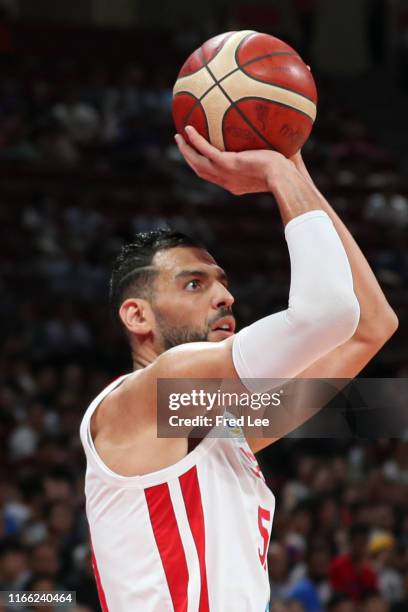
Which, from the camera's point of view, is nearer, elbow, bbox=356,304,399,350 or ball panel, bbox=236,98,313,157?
ball panel, bbox=236,98,313,157

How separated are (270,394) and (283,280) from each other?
687 centimetres

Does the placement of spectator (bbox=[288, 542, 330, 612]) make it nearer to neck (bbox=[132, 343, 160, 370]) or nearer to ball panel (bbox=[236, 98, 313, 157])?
neck (bbox=[132, 343, 160, 370])

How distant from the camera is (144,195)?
1142 cm

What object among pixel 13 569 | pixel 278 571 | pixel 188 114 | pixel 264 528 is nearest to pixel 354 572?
pixel 278 571

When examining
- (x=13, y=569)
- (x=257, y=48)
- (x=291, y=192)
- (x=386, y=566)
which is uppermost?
(x=257, y=48)

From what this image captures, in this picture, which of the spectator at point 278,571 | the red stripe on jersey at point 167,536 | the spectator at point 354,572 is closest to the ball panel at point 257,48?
the red stripe on jersey at point 167,536

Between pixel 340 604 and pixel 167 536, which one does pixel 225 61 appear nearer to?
pixel 167 536

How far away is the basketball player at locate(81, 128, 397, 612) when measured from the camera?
7.11 ft

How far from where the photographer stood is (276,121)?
8.31 ft

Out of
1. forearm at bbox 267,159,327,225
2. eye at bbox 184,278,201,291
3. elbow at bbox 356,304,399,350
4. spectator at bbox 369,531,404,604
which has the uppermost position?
forearm at bbox 267,159,327,225

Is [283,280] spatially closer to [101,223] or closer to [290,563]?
[101,223]

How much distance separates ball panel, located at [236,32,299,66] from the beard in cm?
65

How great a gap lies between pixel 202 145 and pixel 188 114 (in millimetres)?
177

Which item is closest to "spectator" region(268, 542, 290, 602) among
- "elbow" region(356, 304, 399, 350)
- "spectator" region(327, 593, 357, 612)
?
"spectator" region(327, 593, 357, 612)
